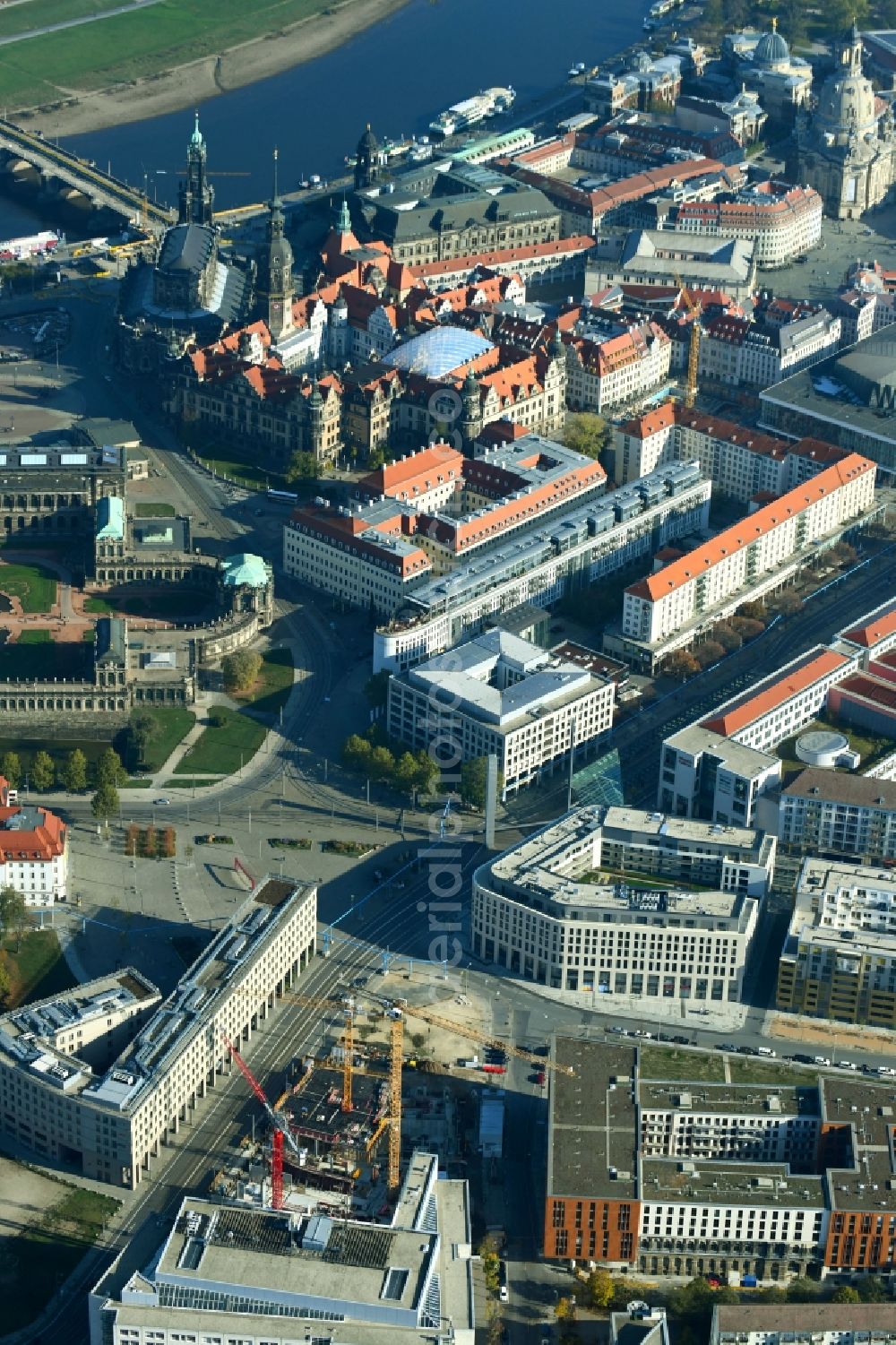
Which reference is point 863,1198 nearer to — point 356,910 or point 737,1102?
point 737,1102

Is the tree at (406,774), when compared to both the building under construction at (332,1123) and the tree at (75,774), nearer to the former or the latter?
the tree at (75,774)

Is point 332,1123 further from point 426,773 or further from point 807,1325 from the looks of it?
point 426,773

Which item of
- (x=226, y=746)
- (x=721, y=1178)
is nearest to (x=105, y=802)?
(x=226, y=746)

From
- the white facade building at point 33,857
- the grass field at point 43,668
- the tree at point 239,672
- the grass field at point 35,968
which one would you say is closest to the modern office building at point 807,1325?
the grass field at point 35,968

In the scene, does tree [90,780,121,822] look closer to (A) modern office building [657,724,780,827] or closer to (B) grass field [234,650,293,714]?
(B) grass field [234,650,293,714]

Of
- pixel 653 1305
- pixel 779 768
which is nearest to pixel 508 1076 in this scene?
pixel 653 1305
